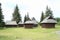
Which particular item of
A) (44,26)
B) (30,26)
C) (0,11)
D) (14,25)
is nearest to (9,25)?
(14,25)

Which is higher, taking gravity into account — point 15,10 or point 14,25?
point 15,10

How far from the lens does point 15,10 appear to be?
4798 inches

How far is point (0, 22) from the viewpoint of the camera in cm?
8069

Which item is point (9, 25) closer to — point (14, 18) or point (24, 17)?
point (14, 18)

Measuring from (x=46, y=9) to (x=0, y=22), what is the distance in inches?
1867

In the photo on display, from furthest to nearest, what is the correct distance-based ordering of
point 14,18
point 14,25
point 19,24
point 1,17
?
point 14,18
point 19,24
point 14,25
point 1,17

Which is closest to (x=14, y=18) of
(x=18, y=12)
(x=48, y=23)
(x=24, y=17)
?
(x=18, y=12)

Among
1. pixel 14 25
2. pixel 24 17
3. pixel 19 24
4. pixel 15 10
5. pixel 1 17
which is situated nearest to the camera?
pixel 1 17

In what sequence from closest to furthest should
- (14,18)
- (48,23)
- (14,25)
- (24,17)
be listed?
1. (48,23)
2. (14,25)
3. (14,18)
4. (24,17)

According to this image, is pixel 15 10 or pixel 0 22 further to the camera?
pixel 15 10

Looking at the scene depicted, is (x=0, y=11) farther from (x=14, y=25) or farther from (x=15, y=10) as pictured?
(x=15, y=10)

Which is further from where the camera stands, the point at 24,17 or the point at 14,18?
the point at 24,17

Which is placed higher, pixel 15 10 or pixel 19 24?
pixel 15 10

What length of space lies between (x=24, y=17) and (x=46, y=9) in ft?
64.8
